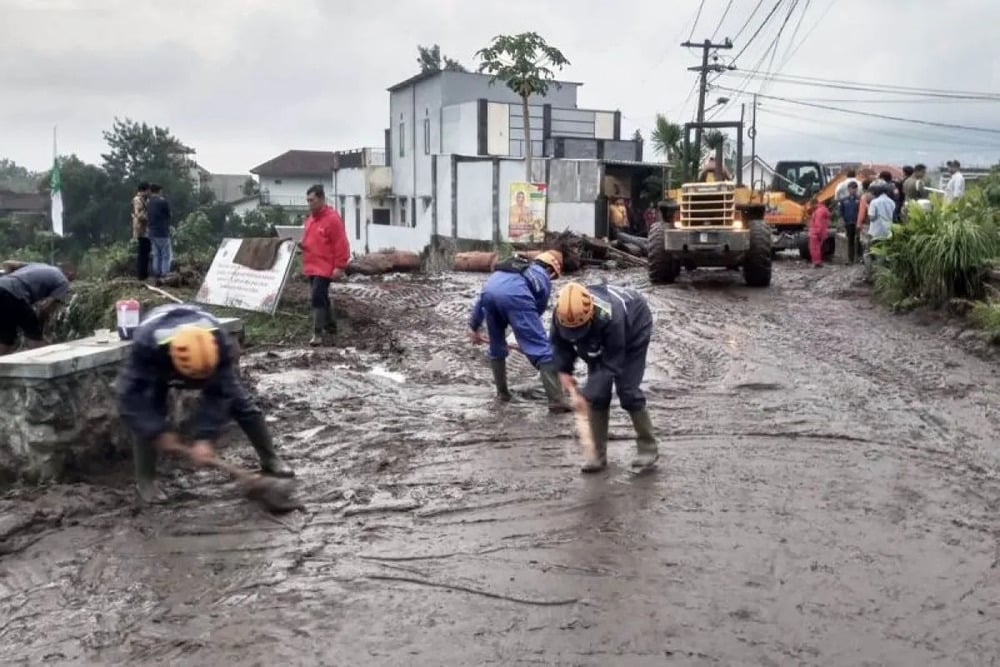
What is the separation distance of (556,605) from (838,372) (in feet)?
17.4

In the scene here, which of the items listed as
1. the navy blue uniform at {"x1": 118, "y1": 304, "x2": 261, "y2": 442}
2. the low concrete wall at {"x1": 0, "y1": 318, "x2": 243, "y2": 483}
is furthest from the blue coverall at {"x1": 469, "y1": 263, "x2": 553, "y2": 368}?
the low concrete wall at {"x1": 0, "y1": 318, "x2": 243, "y2": 483}

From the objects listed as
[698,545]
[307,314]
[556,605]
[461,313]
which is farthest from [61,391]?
[461,313]

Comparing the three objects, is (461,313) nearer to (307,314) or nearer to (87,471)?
(307,314)

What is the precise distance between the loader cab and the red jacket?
15.7m

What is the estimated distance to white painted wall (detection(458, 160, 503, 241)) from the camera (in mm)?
28062

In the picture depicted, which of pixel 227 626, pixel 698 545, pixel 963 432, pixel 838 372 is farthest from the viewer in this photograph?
pixel 838 372

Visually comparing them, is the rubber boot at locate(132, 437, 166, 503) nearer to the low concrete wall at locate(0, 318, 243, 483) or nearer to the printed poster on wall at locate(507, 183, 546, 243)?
the low concrete wall at locate(0, 318, 243, 483)

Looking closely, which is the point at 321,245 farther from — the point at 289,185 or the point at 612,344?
the point at 289,185

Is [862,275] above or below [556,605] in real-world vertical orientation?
above

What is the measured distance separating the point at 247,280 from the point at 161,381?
20.9ft

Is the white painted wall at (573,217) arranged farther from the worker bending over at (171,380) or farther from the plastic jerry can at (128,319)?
the worker bending over at (171,380)

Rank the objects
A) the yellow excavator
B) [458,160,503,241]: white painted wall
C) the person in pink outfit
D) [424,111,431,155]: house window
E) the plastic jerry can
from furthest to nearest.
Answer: [424,111,431,155]: house window → [458,160,503,241]: white painted wall → the yellow excavator → the person in pink outfit → the plastic jerry can

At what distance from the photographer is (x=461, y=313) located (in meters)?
12.4

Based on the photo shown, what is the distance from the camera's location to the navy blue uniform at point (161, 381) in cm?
493
